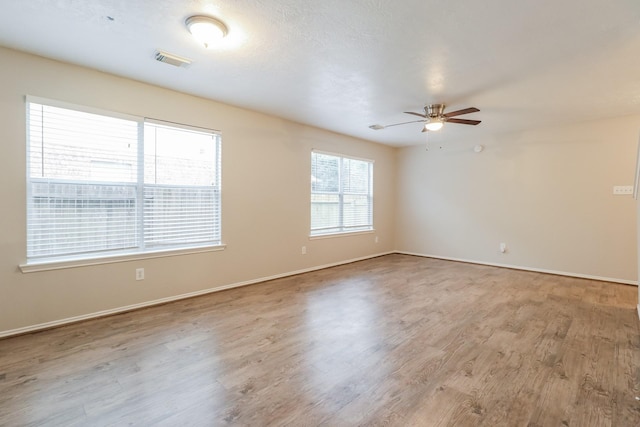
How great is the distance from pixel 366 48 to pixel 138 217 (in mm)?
2945

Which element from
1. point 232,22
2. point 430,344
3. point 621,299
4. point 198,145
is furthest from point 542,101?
point 198,145

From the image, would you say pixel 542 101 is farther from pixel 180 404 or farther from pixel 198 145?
pixel 180 404

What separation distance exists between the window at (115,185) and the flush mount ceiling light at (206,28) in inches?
60.9

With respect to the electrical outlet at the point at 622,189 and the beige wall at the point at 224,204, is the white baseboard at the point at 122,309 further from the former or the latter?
the electrical outlet at the point at 622,189

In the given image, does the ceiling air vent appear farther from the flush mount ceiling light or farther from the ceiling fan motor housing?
the ceiling fan motor housing

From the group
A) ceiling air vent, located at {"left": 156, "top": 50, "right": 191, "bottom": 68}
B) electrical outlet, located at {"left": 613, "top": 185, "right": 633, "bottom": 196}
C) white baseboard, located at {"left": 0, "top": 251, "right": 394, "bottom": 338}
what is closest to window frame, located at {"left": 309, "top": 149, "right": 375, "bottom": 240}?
white baseboard, located at {"left": 0, "top": 251, "right": 394, "bottom": 338}

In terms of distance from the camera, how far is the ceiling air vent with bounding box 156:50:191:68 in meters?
2.71

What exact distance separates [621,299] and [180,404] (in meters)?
4.99

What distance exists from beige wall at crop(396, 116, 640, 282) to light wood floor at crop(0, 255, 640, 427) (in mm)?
1292

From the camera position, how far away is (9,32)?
2.38 metres

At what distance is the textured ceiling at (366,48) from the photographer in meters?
2.08

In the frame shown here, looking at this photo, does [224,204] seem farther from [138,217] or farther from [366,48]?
[366,48]

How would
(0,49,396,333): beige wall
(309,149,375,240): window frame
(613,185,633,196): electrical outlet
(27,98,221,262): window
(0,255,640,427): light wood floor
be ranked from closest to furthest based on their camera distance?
(0,255,640,427): light wood floor, (0,49,396,333): beige wall, (27,98,221,262): window, (613,185,633,196): electrical outlet, (309,149,375,240): window frame

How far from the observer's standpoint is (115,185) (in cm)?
322
